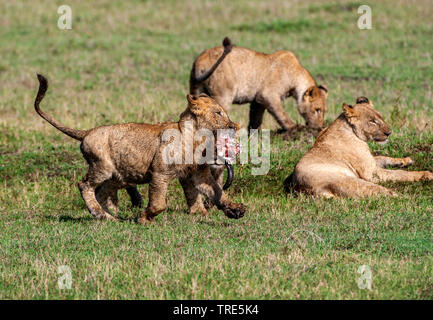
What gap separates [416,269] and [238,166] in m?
4.87

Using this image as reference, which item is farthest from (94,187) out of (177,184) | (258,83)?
(258,83)

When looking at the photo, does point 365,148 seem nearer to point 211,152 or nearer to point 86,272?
point 211,152

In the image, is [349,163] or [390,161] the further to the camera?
[390,161]

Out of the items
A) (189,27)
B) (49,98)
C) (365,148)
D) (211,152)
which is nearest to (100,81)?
(49,98)

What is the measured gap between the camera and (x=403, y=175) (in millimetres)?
10586

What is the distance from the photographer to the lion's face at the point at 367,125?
431 inches

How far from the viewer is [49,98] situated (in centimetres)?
1766

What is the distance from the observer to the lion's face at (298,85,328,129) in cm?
1394

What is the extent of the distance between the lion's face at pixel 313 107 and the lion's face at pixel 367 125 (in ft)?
9.54

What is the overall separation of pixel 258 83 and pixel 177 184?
3.31 m
